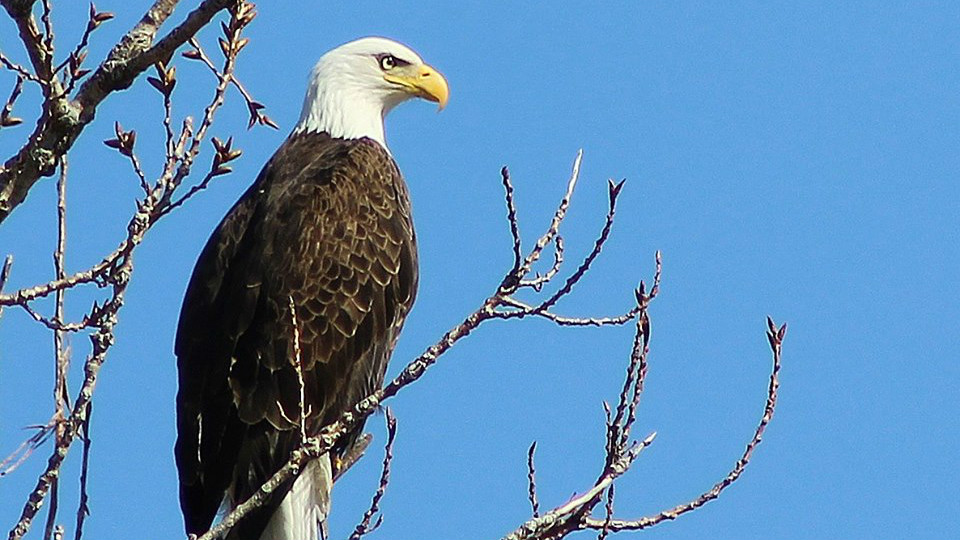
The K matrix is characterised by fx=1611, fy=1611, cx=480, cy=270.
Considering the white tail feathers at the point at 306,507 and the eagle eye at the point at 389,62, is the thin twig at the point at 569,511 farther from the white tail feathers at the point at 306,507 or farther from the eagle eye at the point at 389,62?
the eagle eye at the point at 389,62

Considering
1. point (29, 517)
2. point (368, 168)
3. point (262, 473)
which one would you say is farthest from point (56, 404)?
point (368, 168)

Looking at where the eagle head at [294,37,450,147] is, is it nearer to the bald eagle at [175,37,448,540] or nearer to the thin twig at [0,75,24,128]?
the bald eagle at [175,37,448,540]

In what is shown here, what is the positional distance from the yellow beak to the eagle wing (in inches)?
33.0

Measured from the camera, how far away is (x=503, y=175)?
3574 mm

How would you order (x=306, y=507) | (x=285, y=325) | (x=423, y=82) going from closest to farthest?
(x=306, y=507) → (x=285, y=325) → (x=423, y=82)

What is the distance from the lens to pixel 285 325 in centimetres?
600

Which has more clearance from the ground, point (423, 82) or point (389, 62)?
point (389, 62)

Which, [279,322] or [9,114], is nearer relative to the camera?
[9,114]

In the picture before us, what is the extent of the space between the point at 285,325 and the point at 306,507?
0.68m

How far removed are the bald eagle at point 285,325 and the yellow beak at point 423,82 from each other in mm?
697

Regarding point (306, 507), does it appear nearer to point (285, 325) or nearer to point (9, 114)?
point (285, 325)

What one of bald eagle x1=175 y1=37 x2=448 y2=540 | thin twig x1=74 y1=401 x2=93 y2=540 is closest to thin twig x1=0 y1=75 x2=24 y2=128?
thin twig x1=74 y1=401 x2=93 y2=540

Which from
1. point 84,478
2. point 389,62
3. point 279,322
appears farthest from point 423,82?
point 84,478

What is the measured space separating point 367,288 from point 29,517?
311cm
